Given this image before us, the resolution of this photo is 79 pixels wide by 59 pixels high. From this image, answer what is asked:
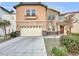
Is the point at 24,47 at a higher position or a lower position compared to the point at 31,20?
lower

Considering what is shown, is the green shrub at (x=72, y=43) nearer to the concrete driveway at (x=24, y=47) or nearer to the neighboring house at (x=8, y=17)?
the concrete driveway at (x=24, y=47)

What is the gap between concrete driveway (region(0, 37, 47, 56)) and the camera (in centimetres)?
605

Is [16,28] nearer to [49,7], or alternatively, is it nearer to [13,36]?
[13,36]

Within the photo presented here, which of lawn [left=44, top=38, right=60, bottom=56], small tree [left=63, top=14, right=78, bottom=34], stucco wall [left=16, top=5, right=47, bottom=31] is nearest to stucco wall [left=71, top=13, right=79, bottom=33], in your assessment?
small tree [left=63, top=14, right=78, bottom=34]

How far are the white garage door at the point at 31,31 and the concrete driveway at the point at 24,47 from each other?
0.35 ft

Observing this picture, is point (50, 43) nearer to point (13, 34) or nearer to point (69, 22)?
point (69, 22)

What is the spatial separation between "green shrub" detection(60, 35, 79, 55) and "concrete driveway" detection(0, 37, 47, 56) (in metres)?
0.51

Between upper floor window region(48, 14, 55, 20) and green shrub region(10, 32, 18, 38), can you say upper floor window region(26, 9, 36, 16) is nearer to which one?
upper floor window region(48, 14, 55, 20)

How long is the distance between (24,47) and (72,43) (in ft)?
3.55

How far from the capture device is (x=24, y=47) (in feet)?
20.1

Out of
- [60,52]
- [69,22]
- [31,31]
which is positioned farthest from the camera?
[31,31]

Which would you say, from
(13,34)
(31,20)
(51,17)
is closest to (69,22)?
(51,17)

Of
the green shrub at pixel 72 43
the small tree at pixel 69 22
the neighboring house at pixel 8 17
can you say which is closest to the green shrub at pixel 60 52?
the green shrub at pixel 72 43

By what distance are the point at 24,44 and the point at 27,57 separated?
34 centimetres
